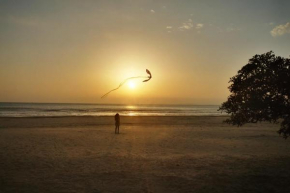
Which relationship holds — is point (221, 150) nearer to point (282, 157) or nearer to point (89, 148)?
point (282, 157)

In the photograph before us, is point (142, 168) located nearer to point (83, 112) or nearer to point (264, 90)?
point (264, 90)

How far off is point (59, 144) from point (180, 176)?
1171 centimetres

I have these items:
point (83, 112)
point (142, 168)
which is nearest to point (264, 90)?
point (142, 168)

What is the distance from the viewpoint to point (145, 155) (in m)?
15.2

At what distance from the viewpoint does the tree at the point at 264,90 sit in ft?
38.1

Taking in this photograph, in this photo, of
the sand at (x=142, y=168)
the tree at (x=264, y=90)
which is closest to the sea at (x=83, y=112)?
the sand at (x=142, y=168)

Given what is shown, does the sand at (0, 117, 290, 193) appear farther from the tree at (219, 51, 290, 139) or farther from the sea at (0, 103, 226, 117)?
the sea at (0, 103, 226, 117)

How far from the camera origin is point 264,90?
11.9 m

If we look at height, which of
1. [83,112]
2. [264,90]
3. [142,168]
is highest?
[264,90]

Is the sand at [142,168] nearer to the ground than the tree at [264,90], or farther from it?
nearer to the ground

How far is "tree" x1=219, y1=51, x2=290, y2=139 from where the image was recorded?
11617mm

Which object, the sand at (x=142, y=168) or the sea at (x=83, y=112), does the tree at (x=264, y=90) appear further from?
the sea at (x=83, y=112)

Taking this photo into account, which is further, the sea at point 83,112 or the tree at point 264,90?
the sea at point 83,112

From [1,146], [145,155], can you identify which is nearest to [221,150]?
[145,155]
